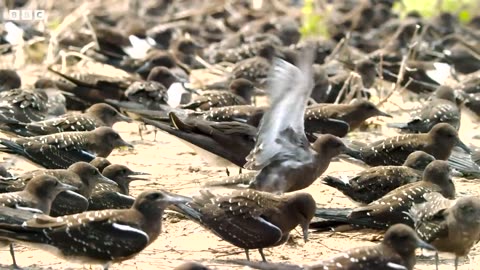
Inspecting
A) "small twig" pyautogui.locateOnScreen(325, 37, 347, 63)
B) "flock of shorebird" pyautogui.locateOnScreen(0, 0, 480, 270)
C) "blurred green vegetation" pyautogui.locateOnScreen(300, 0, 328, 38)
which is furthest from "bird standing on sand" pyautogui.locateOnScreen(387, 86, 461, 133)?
"blurred green vegetation" pyautogui.locateOnScreen(300, 0, 328, 38)

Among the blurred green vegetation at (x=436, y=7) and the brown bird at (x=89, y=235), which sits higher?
the blurred green vegetation at (x=436, y=7)

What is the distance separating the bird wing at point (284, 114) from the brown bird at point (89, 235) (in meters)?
1.90

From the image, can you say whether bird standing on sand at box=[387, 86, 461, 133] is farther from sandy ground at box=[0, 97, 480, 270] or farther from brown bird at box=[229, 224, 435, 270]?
brown bird at box=[229, 224, 435, 270]

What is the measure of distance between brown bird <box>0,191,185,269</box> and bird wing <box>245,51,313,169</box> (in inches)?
74.8

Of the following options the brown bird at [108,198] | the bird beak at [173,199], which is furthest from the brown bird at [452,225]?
the brown bird at [108,198]

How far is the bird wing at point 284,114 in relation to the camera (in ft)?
33.1

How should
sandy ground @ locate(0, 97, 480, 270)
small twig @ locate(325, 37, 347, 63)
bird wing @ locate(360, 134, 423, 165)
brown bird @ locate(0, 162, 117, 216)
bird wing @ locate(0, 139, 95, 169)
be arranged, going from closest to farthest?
sandy ground @ locate(0, 97, 480, 270)
brown bird @ locate(0, 162, 117, 216)
bird wing @ locate(0, 139, 95, 169)
bird wing @ locate(360, 134, 423, 165)
small twig @ locate(325, 37, 347, 63)

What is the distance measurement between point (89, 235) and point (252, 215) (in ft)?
4.30

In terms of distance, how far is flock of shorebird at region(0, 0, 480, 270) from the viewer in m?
8.75

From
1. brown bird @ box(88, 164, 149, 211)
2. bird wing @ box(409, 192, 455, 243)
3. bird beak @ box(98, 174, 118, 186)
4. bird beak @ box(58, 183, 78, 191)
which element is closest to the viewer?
bird wing @ box(409, 192, 455, 243)

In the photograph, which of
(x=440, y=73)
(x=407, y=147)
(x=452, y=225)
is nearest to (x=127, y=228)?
(x=452, y=225)

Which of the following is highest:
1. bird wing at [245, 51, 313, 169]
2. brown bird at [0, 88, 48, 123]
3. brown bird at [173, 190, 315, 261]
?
bird wing at [245, 51, 313, 169]

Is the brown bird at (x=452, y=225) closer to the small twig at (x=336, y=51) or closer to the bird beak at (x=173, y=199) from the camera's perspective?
the bird beak at (x=173, y=199)

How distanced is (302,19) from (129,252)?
16.6 meters
